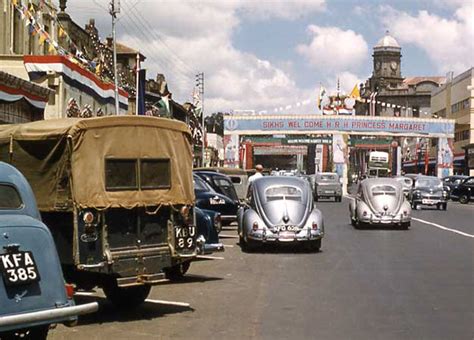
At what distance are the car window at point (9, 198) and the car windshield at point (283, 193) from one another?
38.4 ft

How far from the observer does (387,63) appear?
547ft

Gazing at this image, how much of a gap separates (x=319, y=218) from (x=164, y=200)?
8.51 metres

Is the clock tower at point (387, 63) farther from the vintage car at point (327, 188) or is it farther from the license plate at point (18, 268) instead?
the license plate at point (18, 268)

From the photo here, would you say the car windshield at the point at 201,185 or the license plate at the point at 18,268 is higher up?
the car windshield at the point at 201,185

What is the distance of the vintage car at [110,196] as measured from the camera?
30.5 feet

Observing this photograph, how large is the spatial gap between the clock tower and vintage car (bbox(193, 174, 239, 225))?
145 meters

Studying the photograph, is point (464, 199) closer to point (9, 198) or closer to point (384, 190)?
point (384, 190)

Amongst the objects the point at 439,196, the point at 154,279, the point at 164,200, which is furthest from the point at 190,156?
the point at 439,196

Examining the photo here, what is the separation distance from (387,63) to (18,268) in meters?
165

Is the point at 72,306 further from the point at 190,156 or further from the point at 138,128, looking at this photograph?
the point at 190,156

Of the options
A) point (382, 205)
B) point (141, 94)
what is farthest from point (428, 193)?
point (141, 94)

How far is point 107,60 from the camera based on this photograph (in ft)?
165

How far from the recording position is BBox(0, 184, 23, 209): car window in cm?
678

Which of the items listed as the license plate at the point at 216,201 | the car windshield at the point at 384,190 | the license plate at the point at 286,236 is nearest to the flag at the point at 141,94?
the license plate at the point at 216,201
